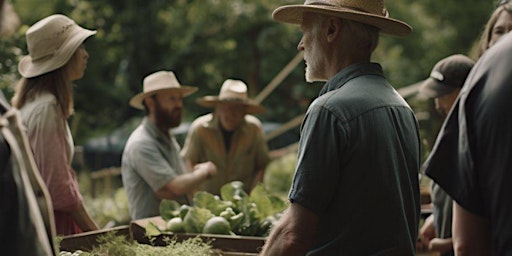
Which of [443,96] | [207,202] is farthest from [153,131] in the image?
[443,96]

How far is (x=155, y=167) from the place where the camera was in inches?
253

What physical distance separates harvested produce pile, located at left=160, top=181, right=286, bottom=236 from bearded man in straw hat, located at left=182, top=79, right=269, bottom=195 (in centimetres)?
245

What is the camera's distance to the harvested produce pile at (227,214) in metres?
5.11

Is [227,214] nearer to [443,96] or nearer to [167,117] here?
[443,96]

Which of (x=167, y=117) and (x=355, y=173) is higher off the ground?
(x=355, y=173)

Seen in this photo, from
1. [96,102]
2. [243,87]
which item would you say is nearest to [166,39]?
→ [96,102]

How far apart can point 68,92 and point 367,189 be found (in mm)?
2433

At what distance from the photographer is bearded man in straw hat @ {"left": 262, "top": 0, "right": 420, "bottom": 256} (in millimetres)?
3115

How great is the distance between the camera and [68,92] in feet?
16.6

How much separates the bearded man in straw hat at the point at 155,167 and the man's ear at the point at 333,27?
322 cm

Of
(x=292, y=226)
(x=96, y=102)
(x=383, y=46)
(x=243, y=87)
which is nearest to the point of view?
(x=292, y=226)

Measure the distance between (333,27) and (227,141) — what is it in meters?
4.87

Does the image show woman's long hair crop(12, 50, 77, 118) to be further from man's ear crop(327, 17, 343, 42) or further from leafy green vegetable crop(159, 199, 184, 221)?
man's ear crop(327, 17, 343, 42)

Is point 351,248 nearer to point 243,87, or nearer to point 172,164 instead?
point 172,164
